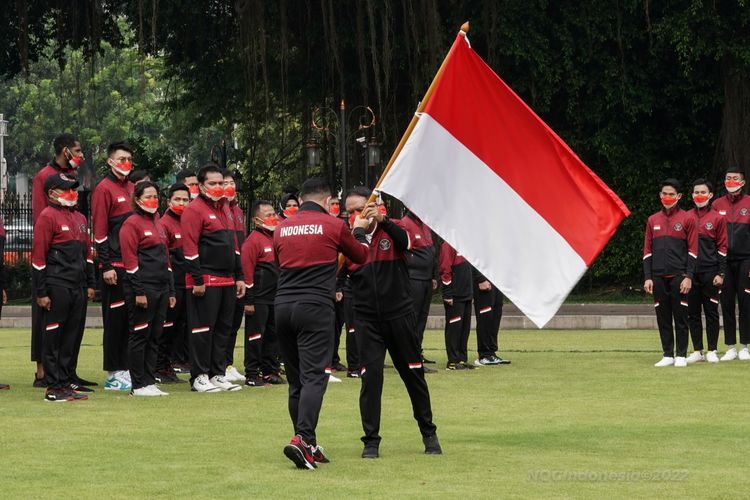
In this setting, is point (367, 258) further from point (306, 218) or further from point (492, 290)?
point (492, 290)

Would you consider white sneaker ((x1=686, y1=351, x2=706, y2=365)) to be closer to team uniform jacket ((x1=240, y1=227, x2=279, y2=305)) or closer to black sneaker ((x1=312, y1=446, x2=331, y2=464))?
team uniform jacket ((x1=240, y1=227, x2=279, y2=305))

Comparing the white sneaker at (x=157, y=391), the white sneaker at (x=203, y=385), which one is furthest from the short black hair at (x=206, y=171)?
the white sneaker at (x=157, y=391)

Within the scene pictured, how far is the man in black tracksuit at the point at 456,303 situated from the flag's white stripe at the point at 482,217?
263 inches

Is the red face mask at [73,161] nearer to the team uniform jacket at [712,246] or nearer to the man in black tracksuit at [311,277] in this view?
the man in black tracksuit at [311,277]

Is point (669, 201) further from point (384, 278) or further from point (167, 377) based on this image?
point (384, 278)

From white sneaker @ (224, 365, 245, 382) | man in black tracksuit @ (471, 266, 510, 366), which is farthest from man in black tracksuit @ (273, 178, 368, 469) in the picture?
man in black tracksuit @ (471, 266, 510, 366)

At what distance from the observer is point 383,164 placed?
32.5 meters

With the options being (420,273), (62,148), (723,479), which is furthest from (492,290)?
(723,479)

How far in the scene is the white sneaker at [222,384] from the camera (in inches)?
580

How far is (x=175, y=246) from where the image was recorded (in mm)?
15742

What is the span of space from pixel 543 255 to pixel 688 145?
885 inches

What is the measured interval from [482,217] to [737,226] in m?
8.27

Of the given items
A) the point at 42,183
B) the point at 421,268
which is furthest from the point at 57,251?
the point at 421,268

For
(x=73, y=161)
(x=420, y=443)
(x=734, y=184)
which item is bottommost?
(x=420, y=443)
